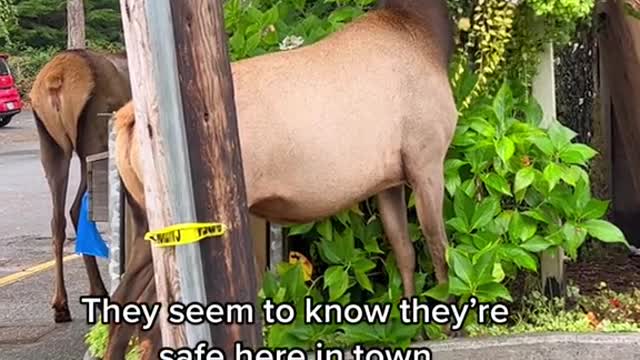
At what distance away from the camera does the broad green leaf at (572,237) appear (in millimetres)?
4766

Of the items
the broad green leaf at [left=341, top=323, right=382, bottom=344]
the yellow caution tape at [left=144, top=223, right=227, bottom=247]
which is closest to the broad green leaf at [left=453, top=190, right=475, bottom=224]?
the broad green leaf at [left=341, top=323, right=382, bottom=344]

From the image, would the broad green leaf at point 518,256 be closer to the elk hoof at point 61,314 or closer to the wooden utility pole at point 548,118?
the wooden utility pole at point 548,118

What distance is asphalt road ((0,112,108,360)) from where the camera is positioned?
6.39 meters

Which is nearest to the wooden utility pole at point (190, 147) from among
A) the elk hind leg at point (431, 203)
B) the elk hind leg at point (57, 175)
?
the elk hind leg at point (431, 203)

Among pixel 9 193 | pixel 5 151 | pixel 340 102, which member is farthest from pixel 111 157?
pixel 5 151

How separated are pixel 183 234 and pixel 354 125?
1.73m

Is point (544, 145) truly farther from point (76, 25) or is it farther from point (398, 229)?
point (76, 25)

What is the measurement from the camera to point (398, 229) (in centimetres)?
485

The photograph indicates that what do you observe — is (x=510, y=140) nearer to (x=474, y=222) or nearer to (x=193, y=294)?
(x=474, y=222)

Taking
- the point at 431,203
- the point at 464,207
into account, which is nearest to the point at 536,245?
the point at 464,207

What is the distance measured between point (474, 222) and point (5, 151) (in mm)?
19749

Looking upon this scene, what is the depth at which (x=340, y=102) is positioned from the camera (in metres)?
4.36

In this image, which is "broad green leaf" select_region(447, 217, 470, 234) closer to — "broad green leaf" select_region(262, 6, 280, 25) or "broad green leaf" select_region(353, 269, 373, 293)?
"broad green leaf" select_region(353, 269, 373, 293)

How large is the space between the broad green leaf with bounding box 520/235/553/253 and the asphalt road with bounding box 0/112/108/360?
9.43ft
